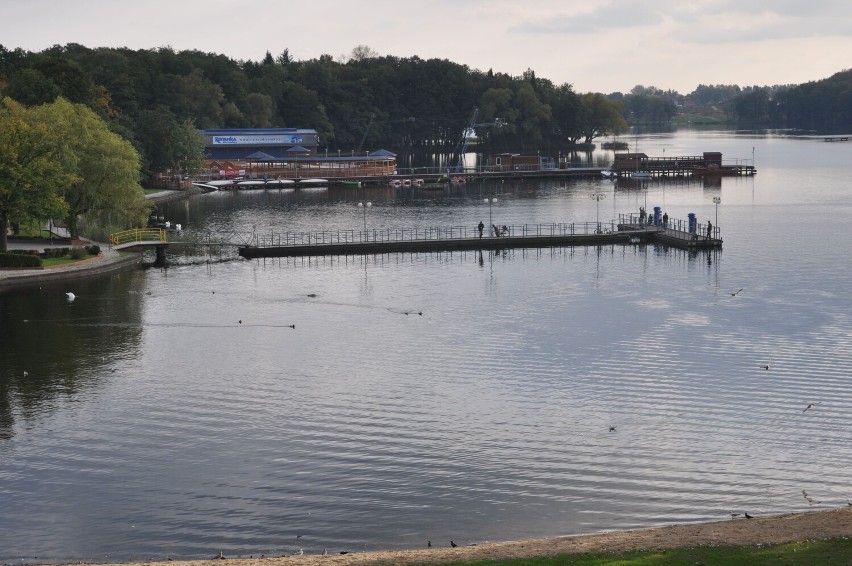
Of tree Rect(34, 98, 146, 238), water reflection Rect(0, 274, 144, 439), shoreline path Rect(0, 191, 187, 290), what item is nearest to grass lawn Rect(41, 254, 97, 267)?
shoreline path Rect(0, 191, 187, 290)

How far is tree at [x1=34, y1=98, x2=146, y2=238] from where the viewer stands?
283 ft

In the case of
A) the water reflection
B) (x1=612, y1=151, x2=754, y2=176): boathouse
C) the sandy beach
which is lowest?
the sandy beach

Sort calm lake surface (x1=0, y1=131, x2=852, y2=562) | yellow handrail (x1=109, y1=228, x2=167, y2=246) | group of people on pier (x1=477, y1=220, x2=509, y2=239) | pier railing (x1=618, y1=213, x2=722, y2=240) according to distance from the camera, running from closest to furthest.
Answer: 1. calm lake surface (x1=0, y1=131, x2=852, y2=562)
2. yellow handrail (x1=109, y1=228, x2=167, y2=246)
3. pier railing (x1=618, y1=213, x2=722, y2=240)
4. group of people on pier (x1=477, y1=220, x2=509, y2=239)

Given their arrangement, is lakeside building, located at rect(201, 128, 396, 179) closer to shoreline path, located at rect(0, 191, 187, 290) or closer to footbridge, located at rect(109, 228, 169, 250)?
footbridge, located at rect(109, 228, 169, 250)

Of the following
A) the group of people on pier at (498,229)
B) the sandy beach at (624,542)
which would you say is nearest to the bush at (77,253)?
the group of people on pier at (498,229)

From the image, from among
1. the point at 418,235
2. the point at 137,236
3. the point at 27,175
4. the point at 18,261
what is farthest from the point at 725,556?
the point at 418,235

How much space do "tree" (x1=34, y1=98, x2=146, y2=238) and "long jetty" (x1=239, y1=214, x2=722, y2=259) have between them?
10.7 m

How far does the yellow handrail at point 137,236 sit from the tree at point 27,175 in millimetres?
5194

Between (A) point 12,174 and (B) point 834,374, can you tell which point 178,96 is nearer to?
(A) point 12,174

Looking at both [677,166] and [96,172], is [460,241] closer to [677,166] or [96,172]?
[96,172]

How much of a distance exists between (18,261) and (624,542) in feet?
180

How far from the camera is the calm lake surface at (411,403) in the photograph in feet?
104

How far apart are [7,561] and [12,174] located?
5150cm

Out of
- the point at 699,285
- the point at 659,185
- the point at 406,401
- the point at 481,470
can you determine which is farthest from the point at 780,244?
the point at 659,185
